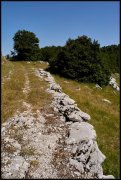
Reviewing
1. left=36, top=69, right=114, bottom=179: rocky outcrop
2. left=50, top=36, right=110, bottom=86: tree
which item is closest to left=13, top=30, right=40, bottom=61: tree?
left=50, top=36, right=110, bottom=86: tree

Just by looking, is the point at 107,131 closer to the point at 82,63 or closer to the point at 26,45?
the point at 82,63

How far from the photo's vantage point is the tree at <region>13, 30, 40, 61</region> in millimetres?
71062

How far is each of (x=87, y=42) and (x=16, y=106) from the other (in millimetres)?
25860

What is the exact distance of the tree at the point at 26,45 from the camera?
233 feet

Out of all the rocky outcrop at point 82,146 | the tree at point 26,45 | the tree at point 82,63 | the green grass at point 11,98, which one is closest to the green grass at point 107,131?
the rocky outcrop at point 82,146

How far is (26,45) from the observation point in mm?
72062

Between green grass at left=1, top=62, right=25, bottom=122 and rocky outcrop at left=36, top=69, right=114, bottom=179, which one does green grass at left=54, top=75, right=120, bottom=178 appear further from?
green grass at left=1, top=62, right=25, bottom=122

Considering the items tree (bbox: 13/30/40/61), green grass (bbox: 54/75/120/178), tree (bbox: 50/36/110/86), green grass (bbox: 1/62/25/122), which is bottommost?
green grass (bbox: 54/75/120/178)

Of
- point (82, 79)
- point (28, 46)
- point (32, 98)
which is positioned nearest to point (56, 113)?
point (32, 98)

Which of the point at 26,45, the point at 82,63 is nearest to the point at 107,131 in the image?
the point at 82,63

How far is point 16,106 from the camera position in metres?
20.7

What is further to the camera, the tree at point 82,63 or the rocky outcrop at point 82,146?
the tree at point 82,63

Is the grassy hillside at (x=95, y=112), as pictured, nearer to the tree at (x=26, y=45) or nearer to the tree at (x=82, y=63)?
the tree at (x=82, y=63)

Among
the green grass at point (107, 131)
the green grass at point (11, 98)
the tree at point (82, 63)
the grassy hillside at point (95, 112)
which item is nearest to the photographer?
the green grass at point (107, 131)
